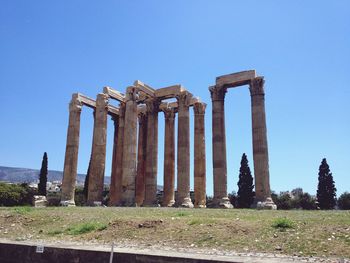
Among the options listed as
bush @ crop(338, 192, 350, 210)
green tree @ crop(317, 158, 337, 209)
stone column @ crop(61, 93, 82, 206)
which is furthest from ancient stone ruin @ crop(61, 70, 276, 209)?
bush @ crop(338, 192, 350, 210)

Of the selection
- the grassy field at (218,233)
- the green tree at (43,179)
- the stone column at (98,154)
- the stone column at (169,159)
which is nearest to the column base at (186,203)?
the stone column at (169,159)

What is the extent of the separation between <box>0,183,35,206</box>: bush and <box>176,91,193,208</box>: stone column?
4457cm

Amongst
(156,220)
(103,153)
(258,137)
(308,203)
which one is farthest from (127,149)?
(308,203)

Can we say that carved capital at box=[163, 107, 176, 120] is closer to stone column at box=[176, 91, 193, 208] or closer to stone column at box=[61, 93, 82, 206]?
stone column at box=[176, 91, 193, 208]

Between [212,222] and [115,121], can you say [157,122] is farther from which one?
[212,222]

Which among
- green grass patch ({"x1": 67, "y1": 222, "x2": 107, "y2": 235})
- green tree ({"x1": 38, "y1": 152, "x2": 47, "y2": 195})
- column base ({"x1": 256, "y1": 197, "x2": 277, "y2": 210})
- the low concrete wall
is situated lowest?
the low concrete wall

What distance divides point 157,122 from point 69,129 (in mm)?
9816

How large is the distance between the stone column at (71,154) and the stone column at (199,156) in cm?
1280

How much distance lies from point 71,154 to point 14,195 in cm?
4444

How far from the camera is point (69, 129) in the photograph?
132 ft

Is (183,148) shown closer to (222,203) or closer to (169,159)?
(169,159)

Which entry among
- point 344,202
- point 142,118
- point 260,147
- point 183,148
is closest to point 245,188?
point 142,118

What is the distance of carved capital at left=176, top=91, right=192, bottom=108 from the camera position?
131ft

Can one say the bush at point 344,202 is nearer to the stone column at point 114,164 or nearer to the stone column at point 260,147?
the stone column at point 260,147
